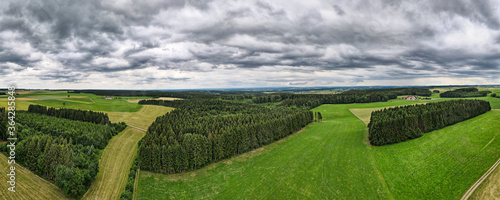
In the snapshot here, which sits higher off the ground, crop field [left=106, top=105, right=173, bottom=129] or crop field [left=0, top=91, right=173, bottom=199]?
crop field [left=106, top=105, right=173, bottom=129]

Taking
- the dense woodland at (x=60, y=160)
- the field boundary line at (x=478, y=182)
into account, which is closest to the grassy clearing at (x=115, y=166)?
the dense woodland at (x=60, y=160)

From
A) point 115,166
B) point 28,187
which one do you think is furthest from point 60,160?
point 115,166

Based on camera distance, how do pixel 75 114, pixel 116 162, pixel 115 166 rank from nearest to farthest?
1. pixel 115 166
2. pixel 116 162
3. pixel 75 114

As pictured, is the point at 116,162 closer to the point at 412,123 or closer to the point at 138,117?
the point at 138,117

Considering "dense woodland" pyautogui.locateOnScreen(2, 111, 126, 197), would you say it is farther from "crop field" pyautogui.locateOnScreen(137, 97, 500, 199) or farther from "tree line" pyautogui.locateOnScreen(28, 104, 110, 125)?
"tree line" pyautogui.locateOnScreen(28, 104, 110, 125)

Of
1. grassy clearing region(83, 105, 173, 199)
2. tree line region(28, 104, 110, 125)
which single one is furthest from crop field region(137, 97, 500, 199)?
tree line region(28, 104, 110, 125)

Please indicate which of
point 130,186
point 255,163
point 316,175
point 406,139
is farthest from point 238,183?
point 406,139

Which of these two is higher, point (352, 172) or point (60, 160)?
point (60, 160)

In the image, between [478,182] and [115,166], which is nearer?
[478,182]
